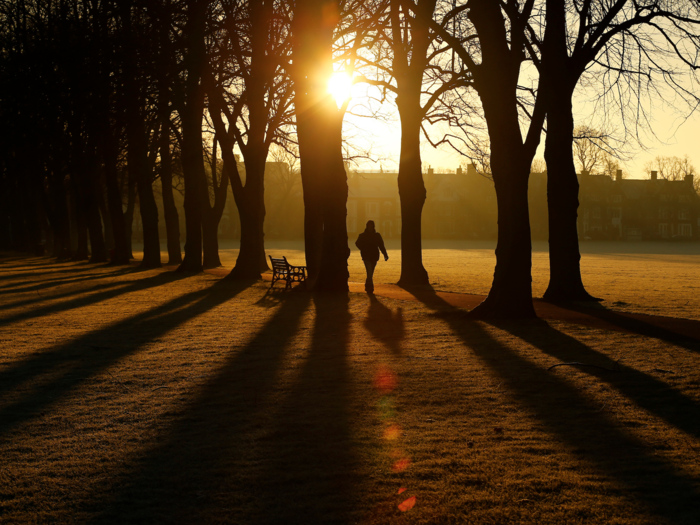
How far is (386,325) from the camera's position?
1197 cm

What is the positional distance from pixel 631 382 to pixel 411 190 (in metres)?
13.2

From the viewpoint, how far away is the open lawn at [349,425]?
394cm

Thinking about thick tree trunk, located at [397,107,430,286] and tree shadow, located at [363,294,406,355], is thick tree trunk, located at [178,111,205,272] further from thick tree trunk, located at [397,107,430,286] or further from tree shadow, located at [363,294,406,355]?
tree shadow, located at [363,294,406,355]

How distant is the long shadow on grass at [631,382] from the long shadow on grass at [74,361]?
5.25 m

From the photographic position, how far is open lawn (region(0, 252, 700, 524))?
3.94 m

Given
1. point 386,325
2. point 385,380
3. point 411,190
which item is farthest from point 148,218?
point 385,380

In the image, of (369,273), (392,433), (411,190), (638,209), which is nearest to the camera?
(392,433)

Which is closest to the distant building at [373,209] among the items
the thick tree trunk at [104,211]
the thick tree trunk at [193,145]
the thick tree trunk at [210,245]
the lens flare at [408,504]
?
the thick tree trunk at [104,211]

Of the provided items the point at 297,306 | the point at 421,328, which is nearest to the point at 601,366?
the point at 421,328

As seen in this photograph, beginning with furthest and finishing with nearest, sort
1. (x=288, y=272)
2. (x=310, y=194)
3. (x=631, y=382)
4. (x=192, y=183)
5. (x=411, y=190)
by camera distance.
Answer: (x=192, y=183) → (x=288, y=272) → (x=411, y=190) → (x=310, y=194) → (x=631, y=382)

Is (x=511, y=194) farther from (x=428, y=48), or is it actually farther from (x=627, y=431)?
(x=428, y=48)

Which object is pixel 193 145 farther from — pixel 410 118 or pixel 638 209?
pixel 638 209

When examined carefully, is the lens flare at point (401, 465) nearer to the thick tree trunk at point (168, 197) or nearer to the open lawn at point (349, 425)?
the open lawn at point (349, 425)

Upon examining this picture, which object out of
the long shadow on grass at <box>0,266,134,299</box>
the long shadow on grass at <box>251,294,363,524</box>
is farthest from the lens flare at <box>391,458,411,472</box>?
the long shadow on grass at <box>0,266,134,299</box>
